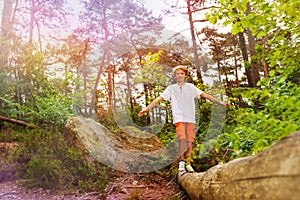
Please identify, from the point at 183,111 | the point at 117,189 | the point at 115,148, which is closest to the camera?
the point at 117,189

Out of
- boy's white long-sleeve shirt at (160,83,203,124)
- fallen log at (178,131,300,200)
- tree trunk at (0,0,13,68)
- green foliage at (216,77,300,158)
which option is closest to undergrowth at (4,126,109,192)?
boy's white long-sleeve shirt at (160,83,203,124)

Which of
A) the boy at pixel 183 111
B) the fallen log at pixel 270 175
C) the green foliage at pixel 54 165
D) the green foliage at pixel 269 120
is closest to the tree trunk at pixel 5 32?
the green foliage at pixel 54 165

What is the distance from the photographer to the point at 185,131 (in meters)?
4.64

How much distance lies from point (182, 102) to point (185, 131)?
0.55 meters

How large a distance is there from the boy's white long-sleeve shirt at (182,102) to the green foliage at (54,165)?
1.80 m

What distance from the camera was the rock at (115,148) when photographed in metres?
5.30

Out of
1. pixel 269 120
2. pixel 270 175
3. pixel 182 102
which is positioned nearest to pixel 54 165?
pixel 182 102

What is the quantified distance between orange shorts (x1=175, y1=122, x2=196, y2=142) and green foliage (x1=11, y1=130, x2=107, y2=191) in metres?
1.60

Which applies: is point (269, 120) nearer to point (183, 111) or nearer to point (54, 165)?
point (183, 111)

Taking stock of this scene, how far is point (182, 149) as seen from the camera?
4547 millimetres

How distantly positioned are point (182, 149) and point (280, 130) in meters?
2.87

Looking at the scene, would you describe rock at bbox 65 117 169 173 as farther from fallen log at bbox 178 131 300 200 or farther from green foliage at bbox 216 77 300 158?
fallen log at bbox 178 131 300 200

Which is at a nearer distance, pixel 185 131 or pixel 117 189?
pixel 117 189

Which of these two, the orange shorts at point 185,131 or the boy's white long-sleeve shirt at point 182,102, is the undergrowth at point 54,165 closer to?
the orange shorts at point 185,131
